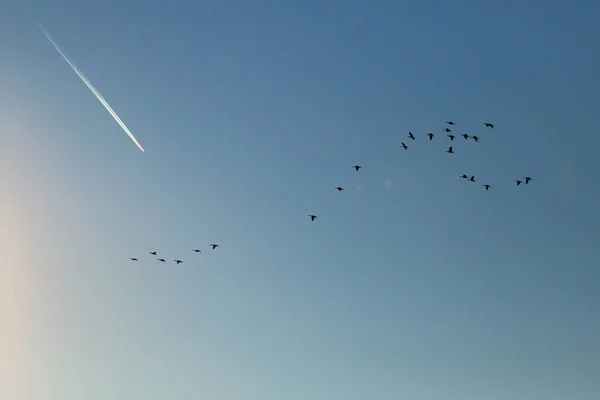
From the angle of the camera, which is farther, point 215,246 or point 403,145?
point 215,246

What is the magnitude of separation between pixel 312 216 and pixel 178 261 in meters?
33.7

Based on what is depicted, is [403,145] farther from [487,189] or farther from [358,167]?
[487,189]

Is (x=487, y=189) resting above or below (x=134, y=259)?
above

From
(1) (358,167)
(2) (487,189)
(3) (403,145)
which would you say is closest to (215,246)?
(1) (358,167)

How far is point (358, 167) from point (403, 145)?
11.4m

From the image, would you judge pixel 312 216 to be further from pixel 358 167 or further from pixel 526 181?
pixel 526 181

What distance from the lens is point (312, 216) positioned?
16450 centimetres

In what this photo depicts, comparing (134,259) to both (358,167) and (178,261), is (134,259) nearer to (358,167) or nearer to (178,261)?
(178,261)

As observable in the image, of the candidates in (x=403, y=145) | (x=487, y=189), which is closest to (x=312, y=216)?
(x=403, y=145)

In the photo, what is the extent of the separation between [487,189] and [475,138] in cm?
1335

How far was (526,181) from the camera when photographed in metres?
154

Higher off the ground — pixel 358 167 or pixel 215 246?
pixel 358 167

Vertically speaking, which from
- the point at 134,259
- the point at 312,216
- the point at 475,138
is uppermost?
the point at 475,138

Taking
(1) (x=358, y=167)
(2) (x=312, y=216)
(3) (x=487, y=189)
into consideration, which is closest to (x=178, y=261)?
(2) (x=312, y=216)
